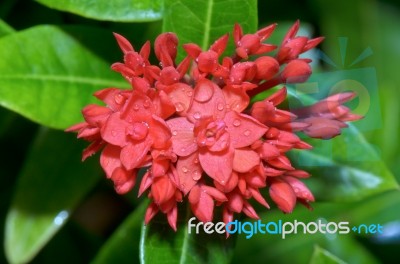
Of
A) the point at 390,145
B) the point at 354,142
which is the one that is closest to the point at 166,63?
the point at 354,142

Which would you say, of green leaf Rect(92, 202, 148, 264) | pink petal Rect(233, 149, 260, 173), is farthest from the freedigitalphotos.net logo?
pink petal Rect(233, 149, 260, 173)

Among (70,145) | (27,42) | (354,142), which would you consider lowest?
(70,145)

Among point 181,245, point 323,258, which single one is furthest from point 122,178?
point 323,258

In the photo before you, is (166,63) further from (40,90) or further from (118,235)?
(118,235)

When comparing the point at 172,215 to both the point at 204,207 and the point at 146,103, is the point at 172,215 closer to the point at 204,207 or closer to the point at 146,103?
the point at 204,207

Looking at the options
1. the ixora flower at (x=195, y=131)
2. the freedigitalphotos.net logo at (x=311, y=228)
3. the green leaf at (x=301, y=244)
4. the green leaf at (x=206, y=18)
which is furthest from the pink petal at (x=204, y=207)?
the green leaf at (x=301, y=244)

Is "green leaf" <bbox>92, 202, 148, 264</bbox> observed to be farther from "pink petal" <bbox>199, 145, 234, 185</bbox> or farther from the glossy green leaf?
"pink petal" <bbox>199, 145, 234, 185</bbox>

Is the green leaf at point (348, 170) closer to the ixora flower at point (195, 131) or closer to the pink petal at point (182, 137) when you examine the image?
the ixora flower at point (195, 131)
